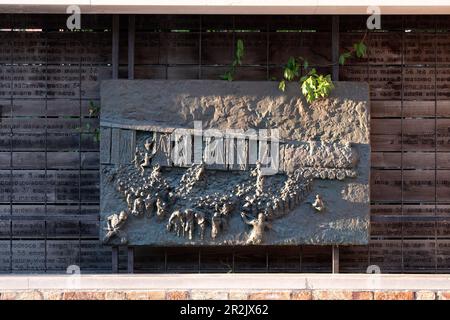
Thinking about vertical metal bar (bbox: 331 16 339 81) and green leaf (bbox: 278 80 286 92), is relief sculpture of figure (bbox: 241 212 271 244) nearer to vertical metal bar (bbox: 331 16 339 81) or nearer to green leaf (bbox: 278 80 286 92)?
green leaf (bbox: 278 80 286 92)

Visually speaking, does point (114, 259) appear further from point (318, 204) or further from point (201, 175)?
point (318, 204)

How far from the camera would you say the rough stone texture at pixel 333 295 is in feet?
21.4

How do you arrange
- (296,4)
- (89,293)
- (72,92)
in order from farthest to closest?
1. (72,92)
2. (296,4)
3. (89,293)

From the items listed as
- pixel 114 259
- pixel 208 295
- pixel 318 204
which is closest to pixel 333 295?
pixel 208 295

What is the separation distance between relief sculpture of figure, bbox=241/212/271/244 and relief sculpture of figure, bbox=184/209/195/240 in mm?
461

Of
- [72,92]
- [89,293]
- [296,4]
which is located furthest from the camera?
[72,92]

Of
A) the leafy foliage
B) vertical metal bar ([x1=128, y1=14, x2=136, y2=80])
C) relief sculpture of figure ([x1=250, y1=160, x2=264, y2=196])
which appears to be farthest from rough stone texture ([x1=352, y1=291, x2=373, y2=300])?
vertical metal bar ([x1=128, y1=14, x2=136, y2=80])

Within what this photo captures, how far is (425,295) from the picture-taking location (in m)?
6.53

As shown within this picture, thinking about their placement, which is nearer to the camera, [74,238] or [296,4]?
[296,4]

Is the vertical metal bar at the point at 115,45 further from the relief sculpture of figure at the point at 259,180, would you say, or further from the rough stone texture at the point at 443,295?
the rough stone texture at the point at 443,295

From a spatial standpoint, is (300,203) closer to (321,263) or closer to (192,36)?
(321,263)

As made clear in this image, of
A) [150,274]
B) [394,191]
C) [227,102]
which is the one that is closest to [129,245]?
[150,274]

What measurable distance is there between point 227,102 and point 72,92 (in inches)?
60.6

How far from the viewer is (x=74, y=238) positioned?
7961mm
